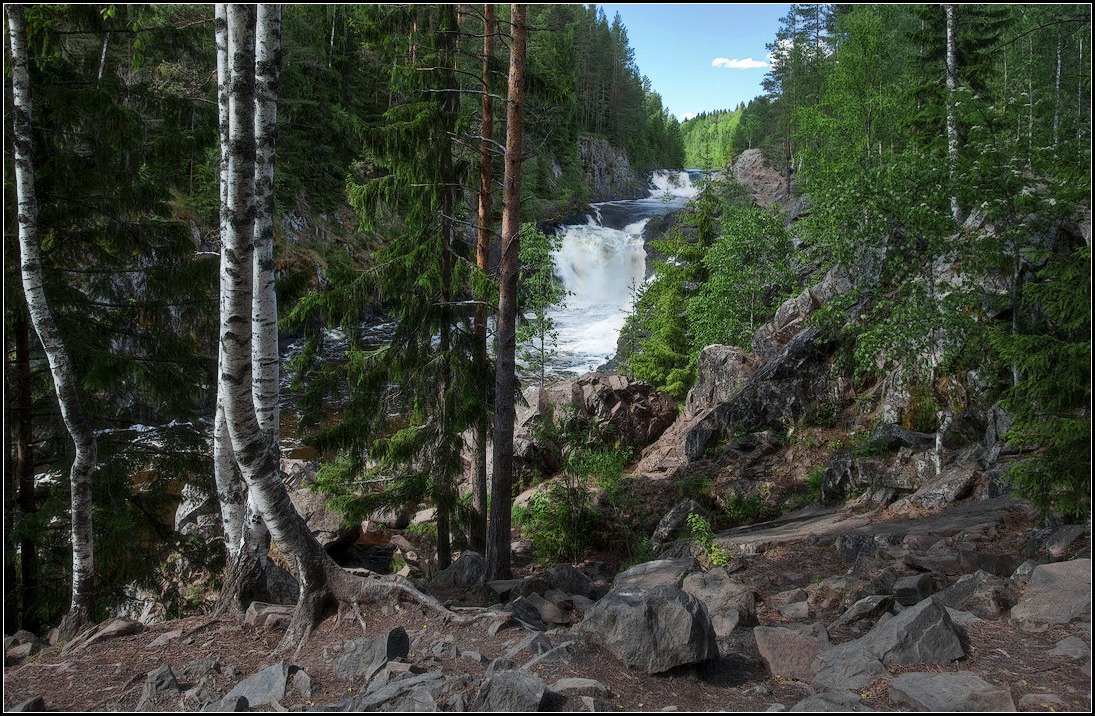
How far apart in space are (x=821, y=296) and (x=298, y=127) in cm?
2504

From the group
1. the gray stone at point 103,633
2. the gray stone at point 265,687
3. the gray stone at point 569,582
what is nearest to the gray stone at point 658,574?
the gray stone at point 569,582

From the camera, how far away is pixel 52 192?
7.48m

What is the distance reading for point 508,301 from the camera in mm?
8289

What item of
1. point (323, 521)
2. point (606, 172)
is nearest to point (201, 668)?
point (323, 521)

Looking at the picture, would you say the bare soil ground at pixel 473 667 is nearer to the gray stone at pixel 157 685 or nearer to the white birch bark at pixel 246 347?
the gray stone at pixel 157 685

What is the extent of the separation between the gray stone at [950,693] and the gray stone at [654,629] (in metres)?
1.12

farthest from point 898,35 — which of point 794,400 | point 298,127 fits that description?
point 298,127

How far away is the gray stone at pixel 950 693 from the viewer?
336 cm

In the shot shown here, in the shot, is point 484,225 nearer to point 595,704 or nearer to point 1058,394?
point 1058,394

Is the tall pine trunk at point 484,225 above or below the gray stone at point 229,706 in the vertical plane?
above

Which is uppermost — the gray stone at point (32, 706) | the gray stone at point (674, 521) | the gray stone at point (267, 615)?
the gray stone at point (32, 706)

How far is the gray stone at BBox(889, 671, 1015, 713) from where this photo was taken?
336 centimetres

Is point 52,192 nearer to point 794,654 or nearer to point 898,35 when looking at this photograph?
point 794,654

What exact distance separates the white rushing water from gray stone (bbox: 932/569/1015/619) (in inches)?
815
